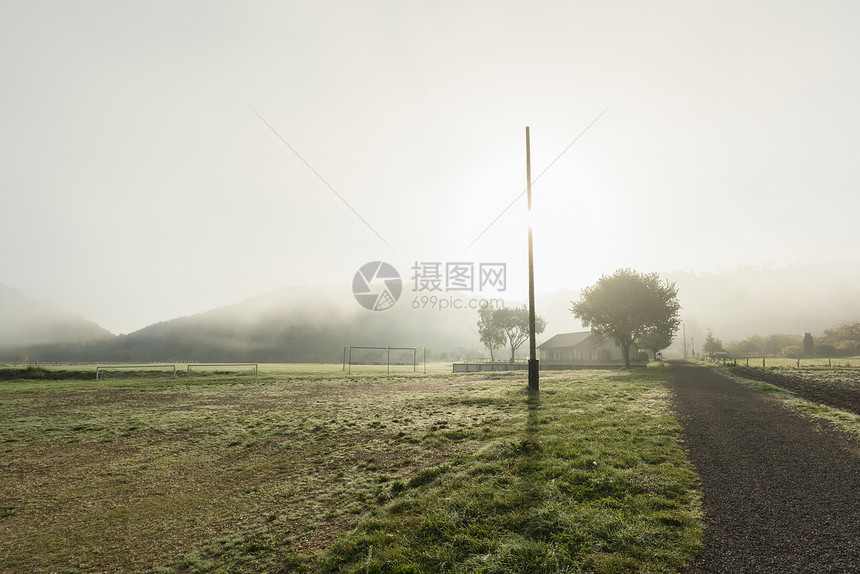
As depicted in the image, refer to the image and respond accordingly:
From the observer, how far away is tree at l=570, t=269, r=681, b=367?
4981 centimetres

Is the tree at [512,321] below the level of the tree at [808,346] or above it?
above

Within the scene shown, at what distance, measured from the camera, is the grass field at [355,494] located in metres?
5.46

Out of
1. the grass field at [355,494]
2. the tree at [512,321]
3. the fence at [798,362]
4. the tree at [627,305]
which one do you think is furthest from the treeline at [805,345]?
the grass field at [355,494]

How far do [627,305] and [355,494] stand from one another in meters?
49.8

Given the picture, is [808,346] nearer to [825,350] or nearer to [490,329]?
[825,350]

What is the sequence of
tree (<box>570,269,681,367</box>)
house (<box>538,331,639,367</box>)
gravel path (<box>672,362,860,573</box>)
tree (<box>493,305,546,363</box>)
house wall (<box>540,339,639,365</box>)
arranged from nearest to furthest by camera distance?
gravel path (<box>672,362,860,573</box>) → tree (<box>570,269,681,367</box>) → house wall (<box>540,339,639,365</box>) → house (<box>538,331,639,367</box>) → tree (<box>493,305,546,363</box>)

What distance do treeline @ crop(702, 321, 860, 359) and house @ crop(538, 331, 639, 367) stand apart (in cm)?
4544

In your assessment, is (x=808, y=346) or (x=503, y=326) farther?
(x=808, y=346)

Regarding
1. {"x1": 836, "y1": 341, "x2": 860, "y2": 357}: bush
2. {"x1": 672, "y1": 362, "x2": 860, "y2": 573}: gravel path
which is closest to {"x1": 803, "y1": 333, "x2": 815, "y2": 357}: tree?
{"x1": 836, "y1": 341, "x2": 860, "y2": 357}: bush

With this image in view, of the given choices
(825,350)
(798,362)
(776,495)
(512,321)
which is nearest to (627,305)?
(798,362)

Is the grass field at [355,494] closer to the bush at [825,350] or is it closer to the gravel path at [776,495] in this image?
the gravel path at [776,495]

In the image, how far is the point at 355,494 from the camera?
8.03 meters

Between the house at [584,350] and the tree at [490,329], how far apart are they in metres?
13.0

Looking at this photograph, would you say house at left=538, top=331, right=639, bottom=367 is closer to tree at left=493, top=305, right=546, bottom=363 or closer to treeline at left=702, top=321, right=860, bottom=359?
tree at left=493, top=305, right=546, bottom=363
